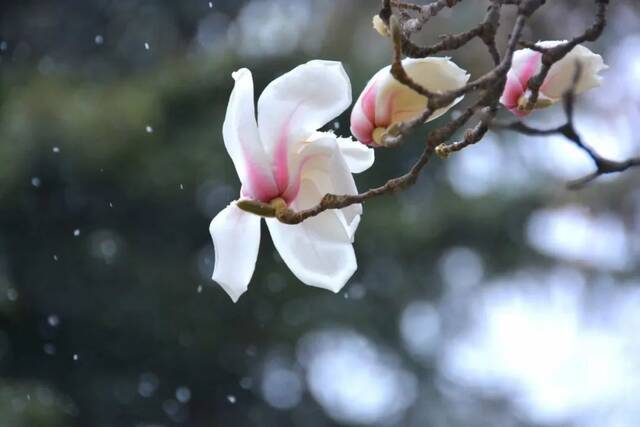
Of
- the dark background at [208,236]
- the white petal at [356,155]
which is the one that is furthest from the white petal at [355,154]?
the dark background at [208,236]

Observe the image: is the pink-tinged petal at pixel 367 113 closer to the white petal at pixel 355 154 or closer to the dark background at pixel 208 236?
the white petal at pixel 355 154

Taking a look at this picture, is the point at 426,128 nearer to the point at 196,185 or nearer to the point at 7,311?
the point at 196,185

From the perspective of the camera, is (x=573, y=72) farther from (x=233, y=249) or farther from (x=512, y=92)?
(x=233, y=249)

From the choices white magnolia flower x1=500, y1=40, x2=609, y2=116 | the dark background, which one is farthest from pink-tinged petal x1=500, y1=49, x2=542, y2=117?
the dark background

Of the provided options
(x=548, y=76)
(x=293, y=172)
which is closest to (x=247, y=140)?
(x=293, y=172)

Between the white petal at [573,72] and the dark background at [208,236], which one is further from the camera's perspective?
the dark background at [208,236]

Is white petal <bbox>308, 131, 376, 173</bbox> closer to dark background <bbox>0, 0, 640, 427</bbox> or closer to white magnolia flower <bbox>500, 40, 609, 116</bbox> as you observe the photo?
white magnolia flower <bbox>500, 40, 609, 116</bbox>
